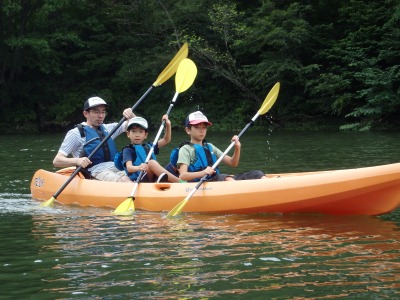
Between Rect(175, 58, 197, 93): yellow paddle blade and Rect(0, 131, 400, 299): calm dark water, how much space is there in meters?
2.12

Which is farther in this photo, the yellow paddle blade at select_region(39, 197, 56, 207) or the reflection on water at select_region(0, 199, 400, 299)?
the yellow paddle blade at select_region(39, 197, 56, 207)

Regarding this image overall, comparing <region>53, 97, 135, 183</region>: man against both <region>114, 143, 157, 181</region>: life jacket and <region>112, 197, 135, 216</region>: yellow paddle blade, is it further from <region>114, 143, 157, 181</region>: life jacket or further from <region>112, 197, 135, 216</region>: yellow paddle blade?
<region>112, 197, 135, 216</region>: yellow paddle blade

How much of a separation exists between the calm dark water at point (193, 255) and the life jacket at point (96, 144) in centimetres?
69

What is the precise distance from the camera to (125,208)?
6.78 m

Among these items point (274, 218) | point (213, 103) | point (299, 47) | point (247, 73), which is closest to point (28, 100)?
point (213, 103)

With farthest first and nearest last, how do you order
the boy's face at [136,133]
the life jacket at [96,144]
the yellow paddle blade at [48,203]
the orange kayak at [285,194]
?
the life jacket at [96,144], the yellow paddle blade at [48,203], the boy's face at [136,133], the orange kayak at [285,194]

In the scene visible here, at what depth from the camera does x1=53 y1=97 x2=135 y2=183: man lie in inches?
301

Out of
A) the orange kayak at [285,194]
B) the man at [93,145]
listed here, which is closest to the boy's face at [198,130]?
the orange kayak at [285,194]

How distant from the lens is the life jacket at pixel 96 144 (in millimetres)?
7750

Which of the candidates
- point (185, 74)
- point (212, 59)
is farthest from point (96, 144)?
point (212, 59)

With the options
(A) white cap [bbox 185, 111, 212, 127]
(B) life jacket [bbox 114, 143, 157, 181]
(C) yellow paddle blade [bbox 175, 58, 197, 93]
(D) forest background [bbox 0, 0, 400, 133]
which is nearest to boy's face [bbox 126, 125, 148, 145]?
(B) life jacket [bbox 114, 143, 157, 181]

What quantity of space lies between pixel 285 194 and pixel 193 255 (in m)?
1.69

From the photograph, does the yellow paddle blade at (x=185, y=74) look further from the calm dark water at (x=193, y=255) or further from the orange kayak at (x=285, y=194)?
the calm dark water at (x=193, y=255)

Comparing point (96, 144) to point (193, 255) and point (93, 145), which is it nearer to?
point (93, 145)
